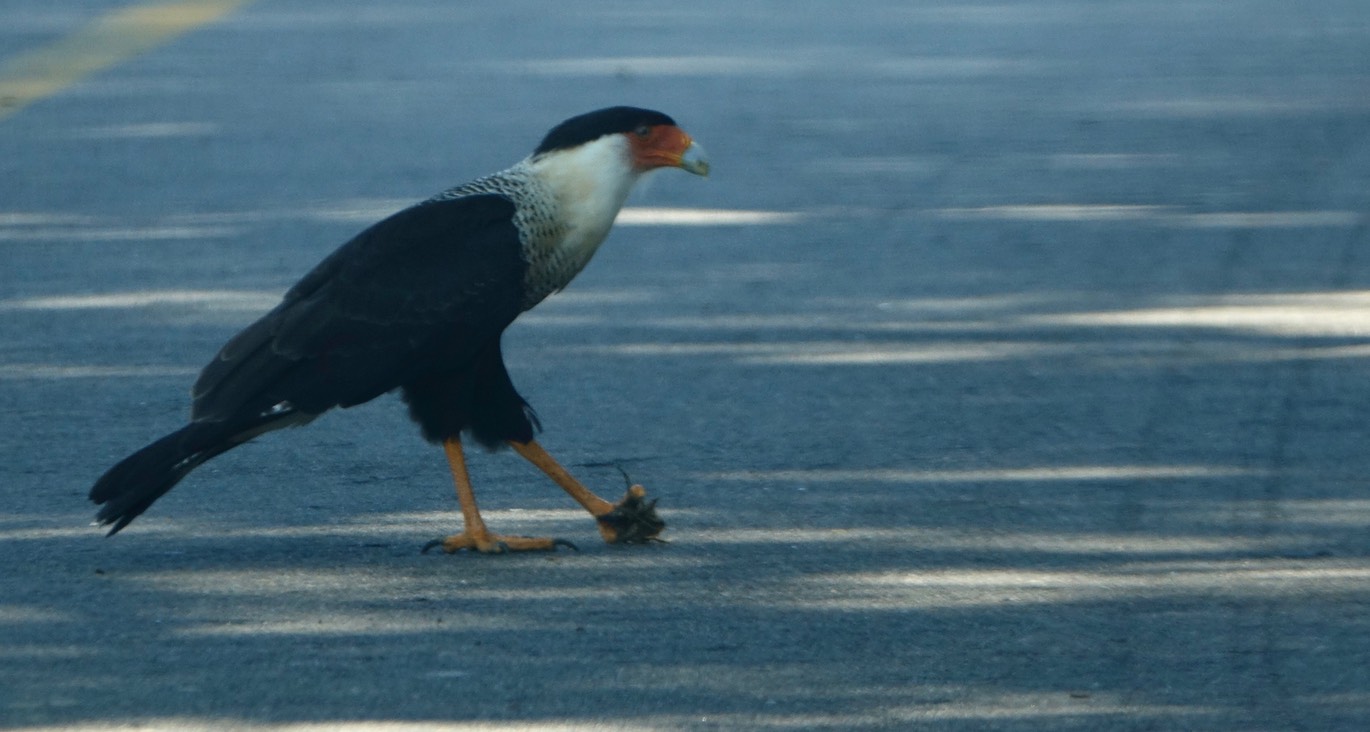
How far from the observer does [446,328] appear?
4.80 m

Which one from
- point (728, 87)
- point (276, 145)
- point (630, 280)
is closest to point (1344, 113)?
point (728, 87)

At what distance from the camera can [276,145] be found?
9.84 m

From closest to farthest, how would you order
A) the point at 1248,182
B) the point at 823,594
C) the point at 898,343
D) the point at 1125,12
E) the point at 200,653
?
1. the point at 200,653
2. the point at 823,594
3. the point at 898,343
4. the point at 1248,182
5. the point at 1125,12

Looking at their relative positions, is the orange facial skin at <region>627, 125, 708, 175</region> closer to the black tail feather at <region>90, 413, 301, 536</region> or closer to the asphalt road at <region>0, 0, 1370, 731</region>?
the asphalt road at <region>0, 0, 1370, 731</region>

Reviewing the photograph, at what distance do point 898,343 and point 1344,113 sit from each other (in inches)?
174

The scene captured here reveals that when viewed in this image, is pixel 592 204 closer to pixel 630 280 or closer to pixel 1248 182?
pixel 630 280

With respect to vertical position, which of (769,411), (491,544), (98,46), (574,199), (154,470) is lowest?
(98,46)

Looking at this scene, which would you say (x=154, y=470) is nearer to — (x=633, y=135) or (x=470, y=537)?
(x=470, y=537)

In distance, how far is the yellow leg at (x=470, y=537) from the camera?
4.94 meters

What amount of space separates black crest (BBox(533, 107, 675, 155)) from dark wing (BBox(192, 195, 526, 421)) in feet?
0.64

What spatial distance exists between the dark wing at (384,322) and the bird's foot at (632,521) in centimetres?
48

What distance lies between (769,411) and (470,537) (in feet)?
4.58

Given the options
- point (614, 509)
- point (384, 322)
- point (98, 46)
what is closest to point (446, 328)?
point (384, 322)

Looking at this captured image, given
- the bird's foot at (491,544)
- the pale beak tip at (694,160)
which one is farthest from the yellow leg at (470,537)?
the pale beak tip at (694,160)
